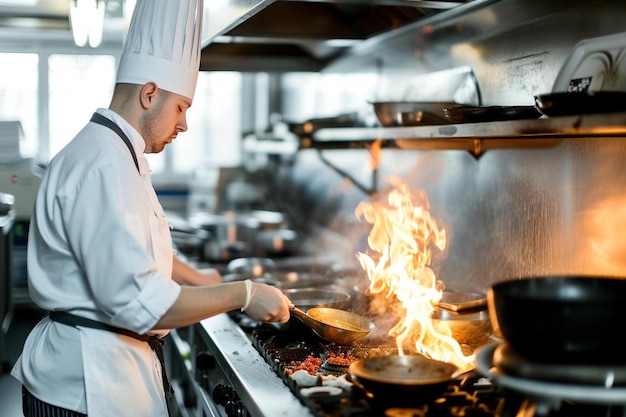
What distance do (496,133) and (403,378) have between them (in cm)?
61

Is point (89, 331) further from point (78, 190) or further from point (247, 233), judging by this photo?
point (247, 233)

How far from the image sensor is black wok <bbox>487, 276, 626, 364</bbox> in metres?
1.19

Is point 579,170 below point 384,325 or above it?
above

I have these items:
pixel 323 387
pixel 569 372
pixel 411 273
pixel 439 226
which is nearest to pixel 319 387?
pixel 323 387

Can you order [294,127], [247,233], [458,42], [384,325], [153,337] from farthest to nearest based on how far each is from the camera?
1. [247,233]
2. [294,127]
3. [458,42]
4. [384,325]
5. [153,337]

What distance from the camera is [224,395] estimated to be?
1.91m

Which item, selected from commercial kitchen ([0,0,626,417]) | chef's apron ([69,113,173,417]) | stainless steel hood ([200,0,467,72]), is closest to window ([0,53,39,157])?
commercial kitchen ([0,0,626,417])

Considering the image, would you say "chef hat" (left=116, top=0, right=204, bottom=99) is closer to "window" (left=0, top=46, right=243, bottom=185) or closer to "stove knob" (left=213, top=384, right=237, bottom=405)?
"stove knob" (left=213, top=384, right=237, bottom=405)

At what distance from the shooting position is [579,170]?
1.97 meters

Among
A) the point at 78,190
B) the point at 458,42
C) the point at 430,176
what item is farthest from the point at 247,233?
the point at 78,190

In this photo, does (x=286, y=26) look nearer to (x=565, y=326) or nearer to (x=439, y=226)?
(x=439, y=226)

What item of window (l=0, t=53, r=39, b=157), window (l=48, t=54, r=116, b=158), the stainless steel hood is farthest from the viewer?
window (l=48, t=54, r=116, b=158)

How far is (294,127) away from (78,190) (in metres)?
2.31

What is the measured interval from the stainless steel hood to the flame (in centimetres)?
75
